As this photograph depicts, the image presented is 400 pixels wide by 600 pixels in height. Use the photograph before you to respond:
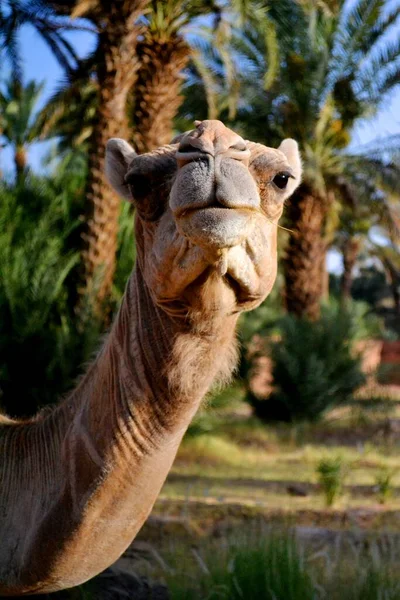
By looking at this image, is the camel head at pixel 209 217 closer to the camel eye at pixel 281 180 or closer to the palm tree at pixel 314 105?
the camel eye at pixel 281 180

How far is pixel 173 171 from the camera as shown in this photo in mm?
2363

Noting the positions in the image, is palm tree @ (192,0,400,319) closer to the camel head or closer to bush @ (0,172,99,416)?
bush @ (0,172,99,416)

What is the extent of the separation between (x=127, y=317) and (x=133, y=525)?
2.35ft

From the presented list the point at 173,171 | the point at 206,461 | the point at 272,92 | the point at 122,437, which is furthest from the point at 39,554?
the point at 272,92

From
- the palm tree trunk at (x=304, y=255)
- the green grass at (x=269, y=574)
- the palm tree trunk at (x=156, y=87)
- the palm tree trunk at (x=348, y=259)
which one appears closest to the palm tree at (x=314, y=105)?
the palm tree trunk at (x=304, y=255)

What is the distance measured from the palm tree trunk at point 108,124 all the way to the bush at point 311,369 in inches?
245

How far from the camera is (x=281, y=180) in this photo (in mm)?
2350

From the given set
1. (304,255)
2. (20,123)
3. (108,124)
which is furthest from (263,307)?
(108,124)

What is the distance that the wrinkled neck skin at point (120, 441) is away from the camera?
2.44 meters

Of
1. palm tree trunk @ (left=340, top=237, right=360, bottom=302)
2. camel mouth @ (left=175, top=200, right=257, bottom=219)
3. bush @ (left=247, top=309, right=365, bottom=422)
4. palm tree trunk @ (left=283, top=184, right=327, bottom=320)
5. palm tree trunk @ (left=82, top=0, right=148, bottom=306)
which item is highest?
camel mouth @ (left=175, top=200, right=257, bottom=219)

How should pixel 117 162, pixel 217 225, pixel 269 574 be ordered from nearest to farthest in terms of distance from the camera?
pixel 217 225 → pixel 117 162 → pixel 269 574

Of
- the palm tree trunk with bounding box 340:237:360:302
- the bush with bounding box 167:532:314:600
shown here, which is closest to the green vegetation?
the bush with bounding box 167:532:314:600

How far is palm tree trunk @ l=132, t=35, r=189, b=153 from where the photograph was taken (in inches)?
385

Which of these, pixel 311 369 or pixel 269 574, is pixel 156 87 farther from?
pixel 269 574
